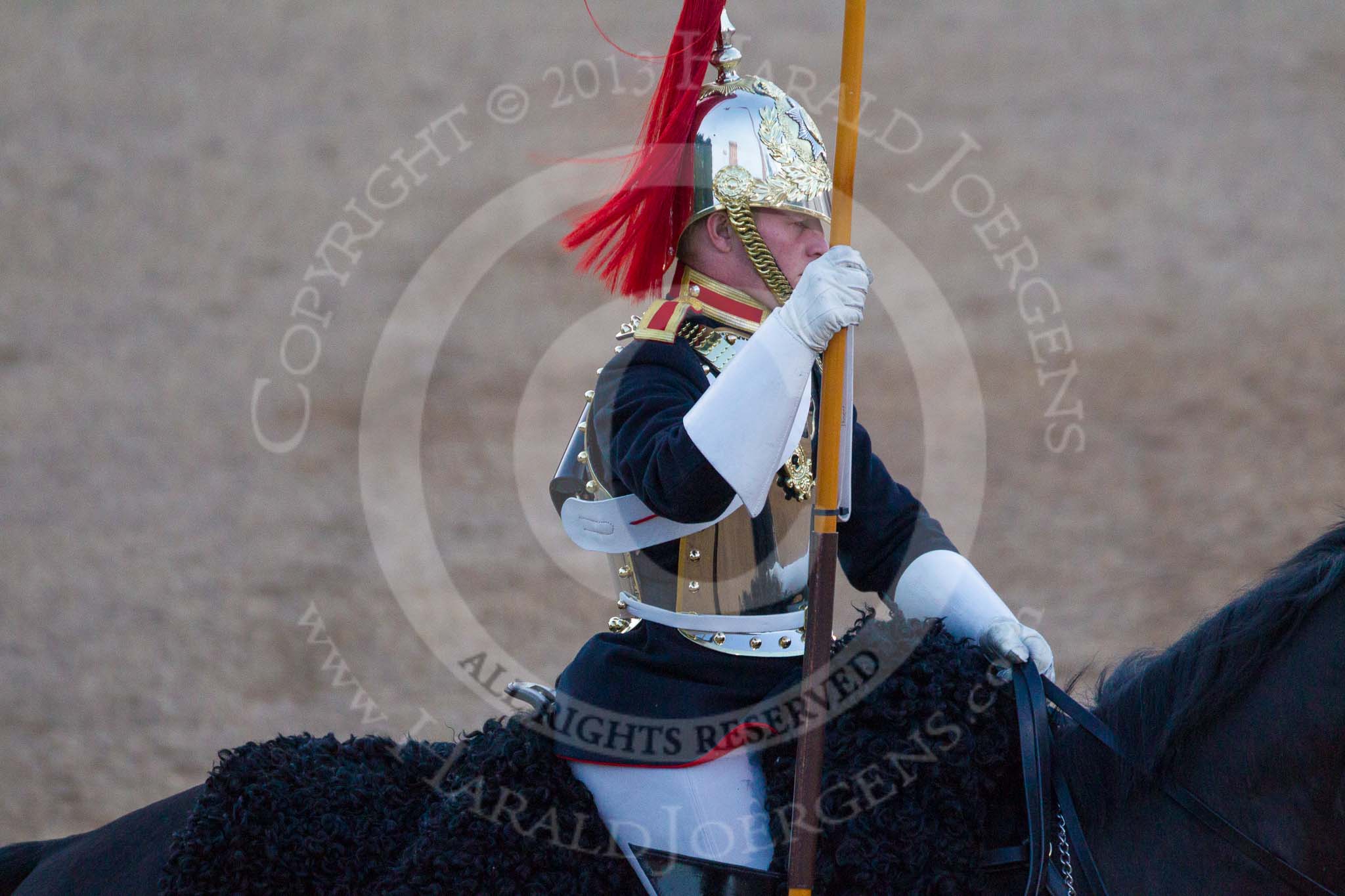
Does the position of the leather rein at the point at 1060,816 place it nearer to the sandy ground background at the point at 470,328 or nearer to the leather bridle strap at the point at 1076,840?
the leather bridle strap at the point at 1076,840

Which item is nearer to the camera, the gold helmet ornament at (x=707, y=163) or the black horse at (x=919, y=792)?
the black horse at (x=919, y=792)

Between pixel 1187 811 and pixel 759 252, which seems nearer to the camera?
pixel 1187 811

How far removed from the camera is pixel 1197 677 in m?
1.54

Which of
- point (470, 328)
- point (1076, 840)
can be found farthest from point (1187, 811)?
point (470, 328)

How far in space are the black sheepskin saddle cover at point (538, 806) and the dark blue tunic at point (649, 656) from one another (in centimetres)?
9

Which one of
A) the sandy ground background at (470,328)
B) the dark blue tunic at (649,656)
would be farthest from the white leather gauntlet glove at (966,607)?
the sandy ground background at (470,328)

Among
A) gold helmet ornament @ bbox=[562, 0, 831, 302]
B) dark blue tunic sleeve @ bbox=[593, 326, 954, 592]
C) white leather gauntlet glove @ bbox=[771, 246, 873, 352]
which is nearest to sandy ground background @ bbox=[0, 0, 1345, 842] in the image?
dark blue tunic sleeve @ bbox=[593, 326, 954, 592]

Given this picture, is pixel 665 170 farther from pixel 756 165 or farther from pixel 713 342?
pixel 713 342

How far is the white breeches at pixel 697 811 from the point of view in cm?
167

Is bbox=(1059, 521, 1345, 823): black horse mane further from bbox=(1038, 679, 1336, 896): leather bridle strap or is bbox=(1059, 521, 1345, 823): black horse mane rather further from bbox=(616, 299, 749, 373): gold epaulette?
bbox=(616, 299, 749, 373): gold epaulette

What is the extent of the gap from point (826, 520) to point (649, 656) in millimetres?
353

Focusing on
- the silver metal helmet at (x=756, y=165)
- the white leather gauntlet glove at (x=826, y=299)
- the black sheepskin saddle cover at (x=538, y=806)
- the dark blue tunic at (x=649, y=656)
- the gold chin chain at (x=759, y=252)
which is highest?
the silver metal helmet at (x=756, y=165)

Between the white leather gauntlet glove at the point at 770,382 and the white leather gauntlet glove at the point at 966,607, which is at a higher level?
the white leather gauntlet glove at the point at 770,382

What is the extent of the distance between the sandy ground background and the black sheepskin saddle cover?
Answer: 3.02 m
